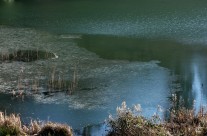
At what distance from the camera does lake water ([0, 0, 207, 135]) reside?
61.0 feet

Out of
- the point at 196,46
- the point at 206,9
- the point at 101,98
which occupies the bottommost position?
the point at 101,98

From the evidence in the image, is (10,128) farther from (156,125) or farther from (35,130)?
(156,125)

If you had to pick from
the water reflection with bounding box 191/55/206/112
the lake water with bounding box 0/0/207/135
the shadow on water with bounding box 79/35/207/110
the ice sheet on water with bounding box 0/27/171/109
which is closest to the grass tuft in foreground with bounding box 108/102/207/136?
the lake water with bounding box 0/0/207/135

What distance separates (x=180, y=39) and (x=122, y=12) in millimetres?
14448

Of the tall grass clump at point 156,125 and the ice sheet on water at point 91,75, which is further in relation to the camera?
the ice sheet on water at point 91,75

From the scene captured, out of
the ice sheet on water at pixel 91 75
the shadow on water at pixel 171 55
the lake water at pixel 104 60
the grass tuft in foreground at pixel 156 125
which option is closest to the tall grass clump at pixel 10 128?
the lake water at pixel 104 60

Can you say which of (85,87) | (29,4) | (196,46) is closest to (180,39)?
(196,46)

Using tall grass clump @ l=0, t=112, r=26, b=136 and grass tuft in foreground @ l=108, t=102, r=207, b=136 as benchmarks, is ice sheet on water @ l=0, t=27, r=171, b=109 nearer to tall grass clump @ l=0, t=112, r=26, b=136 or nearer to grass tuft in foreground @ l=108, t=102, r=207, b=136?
grass tuft in foreground @ l=108, t=102, r=207, b=136

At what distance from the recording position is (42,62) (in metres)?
25.3

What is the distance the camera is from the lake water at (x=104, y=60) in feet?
61.0

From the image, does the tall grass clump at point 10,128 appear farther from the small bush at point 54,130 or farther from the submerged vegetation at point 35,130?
the small bush at point 54,130

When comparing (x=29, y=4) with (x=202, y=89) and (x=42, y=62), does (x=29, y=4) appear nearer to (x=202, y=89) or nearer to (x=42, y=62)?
(x=42, y=62)

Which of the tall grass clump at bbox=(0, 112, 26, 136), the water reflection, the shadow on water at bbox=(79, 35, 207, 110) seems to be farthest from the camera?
the shadow on water at bbox=(79, 35, 207, 110)

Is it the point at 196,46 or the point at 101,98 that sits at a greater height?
the point at 196,46
